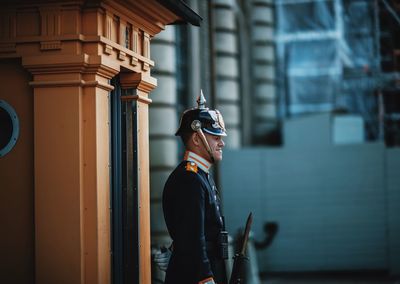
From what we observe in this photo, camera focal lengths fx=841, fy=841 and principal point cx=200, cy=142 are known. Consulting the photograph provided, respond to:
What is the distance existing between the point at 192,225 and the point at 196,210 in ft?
0.37

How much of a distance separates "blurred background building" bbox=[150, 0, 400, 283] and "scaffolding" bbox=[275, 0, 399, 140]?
33 mm

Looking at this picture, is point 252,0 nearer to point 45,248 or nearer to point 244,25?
point 244,25

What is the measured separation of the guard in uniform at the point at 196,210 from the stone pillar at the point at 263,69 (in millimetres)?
18984

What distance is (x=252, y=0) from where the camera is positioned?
25.1m

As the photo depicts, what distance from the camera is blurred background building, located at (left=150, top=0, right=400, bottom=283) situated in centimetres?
1667

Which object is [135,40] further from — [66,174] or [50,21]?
[66,174]

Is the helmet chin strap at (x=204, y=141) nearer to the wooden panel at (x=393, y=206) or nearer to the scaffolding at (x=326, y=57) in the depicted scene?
the wooden panel at (x=393, y=206)

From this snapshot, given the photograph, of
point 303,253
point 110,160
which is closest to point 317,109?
point 303,253

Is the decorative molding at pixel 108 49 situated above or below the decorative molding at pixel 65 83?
above

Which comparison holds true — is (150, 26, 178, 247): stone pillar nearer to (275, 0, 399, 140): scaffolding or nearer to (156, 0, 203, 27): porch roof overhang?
(156, 0, 203, 27): porch roof overhang

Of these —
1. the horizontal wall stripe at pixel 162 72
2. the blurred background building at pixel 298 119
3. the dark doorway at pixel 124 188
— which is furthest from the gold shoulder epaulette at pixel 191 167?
the horizontal wall stripe at pixel 162 72

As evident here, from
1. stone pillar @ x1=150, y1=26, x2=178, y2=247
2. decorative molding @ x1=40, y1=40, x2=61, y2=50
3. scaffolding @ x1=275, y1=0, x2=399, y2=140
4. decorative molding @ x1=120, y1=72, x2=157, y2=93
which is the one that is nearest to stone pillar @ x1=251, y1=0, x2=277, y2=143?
scaffolding @ x1=275, y1=0, x2=399, y2=140

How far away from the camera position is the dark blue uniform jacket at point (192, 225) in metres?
5.72

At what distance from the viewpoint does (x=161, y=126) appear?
47.2ft
